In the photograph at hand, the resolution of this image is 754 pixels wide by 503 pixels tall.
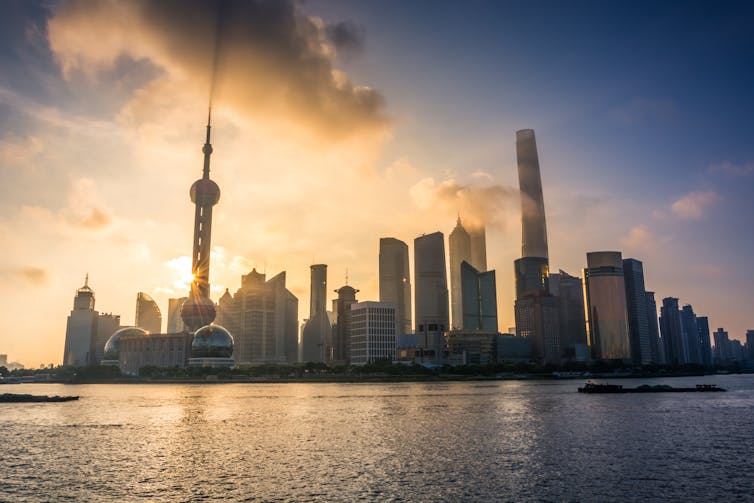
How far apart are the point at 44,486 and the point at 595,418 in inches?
3731

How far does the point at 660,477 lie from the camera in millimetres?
59938

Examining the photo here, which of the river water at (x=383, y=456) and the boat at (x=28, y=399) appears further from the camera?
the boat at (x=28, y=399)

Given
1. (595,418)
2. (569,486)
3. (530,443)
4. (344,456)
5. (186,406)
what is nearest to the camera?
(569,486)

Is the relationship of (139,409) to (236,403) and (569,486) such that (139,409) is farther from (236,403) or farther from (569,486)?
(569,486)

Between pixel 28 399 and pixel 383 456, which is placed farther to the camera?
pixel 28 399

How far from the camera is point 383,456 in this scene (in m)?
72.6

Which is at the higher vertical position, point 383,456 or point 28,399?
point 28,399

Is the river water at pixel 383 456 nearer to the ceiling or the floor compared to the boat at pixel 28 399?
nearer to the floor

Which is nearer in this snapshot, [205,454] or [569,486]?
[569,486]

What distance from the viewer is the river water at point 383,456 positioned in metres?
54.9

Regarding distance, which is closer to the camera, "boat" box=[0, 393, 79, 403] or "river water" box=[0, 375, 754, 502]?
"river water" box=[0, 375, 754, 502]

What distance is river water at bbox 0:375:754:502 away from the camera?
54.9 m

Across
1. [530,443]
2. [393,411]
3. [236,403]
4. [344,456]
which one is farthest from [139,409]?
[530,443]

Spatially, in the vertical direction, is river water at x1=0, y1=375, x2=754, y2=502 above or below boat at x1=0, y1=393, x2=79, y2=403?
below
